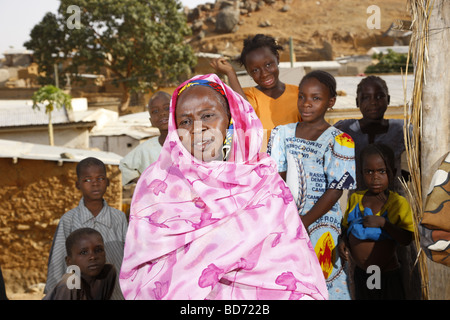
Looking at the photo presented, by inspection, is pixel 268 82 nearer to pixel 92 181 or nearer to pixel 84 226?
pixel 92 181

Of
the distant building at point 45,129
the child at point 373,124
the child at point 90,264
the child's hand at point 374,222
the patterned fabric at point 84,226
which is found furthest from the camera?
the distant building at point 45,129

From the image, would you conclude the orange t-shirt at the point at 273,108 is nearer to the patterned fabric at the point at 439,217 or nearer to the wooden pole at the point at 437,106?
the wooden pole at the point at 437,106

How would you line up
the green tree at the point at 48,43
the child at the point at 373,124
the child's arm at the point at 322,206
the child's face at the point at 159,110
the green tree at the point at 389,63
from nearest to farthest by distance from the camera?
Result: 1. the child's arm at the point at 322,206
2. the child at the point at 373,124
3. the child's face at the point at 159,110
4. the green tree at the point at 389,63
5. the green tree at the point at 48,43

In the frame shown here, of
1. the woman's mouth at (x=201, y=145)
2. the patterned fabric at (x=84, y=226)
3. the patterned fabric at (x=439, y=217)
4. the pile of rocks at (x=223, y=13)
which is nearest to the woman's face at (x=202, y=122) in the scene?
the woman's mouth at (x=201, y=145)

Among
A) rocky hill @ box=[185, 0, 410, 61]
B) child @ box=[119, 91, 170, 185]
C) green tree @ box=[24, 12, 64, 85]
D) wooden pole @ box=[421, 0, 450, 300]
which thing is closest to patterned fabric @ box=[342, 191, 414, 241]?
wooden pole @ box=[421, 0, 450, 300]

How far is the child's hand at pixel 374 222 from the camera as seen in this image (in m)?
2.88

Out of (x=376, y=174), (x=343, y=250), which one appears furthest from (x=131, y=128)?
(x=343, y=250)

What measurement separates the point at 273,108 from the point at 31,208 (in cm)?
561

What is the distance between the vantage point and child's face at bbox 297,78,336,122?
2842 mm

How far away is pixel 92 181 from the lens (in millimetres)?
3561

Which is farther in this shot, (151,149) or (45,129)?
(45,129)

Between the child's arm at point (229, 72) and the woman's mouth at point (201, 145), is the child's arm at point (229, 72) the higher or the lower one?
the higher one

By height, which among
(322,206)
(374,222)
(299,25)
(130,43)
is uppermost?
(299,25)
